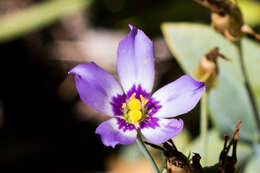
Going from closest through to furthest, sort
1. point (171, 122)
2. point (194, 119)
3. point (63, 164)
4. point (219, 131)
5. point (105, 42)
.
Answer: point (171, 122), point (219, 131), point (194, 119), point (63, 164), point (105, 42)

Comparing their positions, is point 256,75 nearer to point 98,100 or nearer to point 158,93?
point 158,93

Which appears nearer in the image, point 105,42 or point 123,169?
point 123,169

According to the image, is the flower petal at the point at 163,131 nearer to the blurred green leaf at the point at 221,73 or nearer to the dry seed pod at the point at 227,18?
the dry seed pod at the point at 227,18

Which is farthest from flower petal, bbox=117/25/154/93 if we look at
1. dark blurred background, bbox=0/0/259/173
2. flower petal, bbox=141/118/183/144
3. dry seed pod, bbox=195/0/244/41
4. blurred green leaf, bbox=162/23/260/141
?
A: dark blurred background, bbox=0/0/259/173

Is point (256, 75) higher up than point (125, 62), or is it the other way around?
point (256, 75)

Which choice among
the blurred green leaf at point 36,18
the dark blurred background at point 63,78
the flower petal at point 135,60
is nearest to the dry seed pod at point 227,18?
the flower petal at point 135,60

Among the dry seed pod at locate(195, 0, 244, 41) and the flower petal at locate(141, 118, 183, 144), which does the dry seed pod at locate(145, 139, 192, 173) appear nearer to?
the flower petal at locate(141, 118, 183, 144)

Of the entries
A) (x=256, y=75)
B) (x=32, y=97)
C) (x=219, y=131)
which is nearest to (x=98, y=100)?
(x=219, y=131)

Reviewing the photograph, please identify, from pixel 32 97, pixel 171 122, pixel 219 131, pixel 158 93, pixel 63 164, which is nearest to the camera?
pixel 171 122
